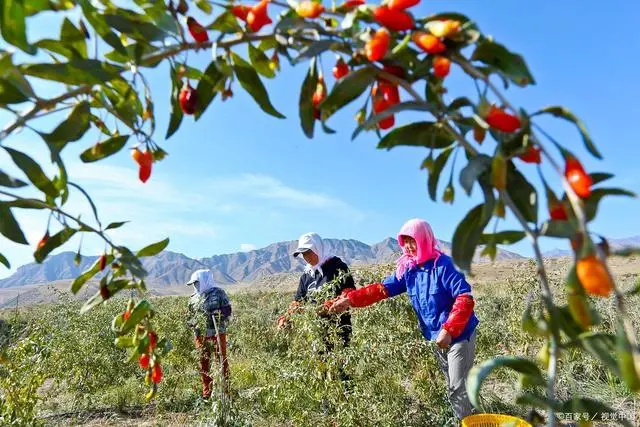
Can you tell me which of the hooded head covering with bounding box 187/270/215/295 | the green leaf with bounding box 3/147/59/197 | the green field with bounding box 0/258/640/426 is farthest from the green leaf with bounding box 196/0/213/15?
the hooded head covering with bounding box 187/270/215/295

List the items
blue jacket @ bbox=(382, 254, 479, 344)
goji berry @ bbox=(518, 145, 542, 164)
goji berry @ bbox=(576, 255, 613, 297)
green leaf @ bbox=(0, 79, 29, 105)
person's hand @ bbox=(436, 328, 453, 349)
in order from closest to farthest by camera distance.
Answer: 1. goji berry @ bbox=(576, 255, 613, 297)
2. goji berry @ bbox=(518, 145, 542, 164)
3. green leaf @ bbox=(0, 79, 29, 105)
4. person's hand @ bbox=(436, 328, 453, 349)
5. blue jacket @ bbox=(382, 254, 479, 344)

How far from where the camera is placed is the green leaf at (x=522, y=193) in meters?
0.55

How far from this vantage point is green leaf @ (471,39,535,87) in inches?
20.9

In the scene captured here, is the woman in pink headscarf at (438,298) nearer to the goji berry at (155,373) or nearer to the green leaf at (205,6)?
the goji berry at (155,373)

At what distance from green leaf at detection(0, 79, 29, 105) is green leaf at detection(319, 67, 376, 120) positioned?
48 cm

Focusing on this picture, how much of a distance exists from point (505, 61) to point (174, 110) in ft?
1.83

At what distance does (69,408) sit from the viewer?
5.11 metres

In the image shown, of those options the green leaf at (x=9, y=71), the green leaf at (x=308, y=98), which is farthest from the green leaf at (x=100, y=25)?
the green leaf at (x=308, y=98)

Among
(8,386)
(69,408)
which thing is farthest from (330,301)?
(69,408)

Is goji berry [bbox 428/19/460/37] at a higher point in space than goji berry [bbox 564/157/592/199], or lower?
higher

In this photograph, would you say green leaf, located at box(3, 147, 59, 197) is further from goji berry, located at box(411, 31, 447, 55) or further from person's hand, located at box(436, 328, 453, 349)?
person's hand, located at box(436, 328, 453, 349)

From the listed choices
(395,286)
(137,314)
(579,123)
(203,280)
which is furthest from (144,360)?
(203,280)

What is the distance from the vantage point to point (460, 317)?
2666 millimetres

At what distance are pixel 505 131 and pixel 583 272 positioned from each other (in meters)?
0.17
